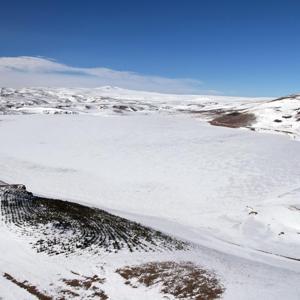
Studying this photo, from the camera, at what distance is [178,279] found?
1394cm

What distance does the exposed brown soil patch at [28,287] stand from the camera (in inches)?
492

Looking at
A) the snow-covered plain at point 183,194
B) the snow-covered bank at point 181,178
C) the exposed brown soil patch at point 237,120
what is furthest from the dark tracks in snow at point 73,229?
the exposed brown soil patch at point 237,120

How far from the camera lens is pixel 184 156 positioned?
4594 cm

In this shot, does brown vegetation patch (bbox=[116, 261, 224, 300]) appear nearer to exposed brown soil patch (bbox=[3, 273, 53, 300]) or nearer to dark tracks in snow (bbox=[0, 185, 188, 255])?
dark tracks in snow (bbox=[0, 185, 188, 255])

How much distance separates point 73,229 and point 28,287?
18.6 ft

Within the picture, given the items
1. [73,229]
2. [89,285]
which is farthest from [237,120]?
[89,285]

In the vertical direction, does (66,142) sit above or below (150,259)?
above

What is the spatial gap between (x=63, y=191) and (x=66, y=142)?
23.9m

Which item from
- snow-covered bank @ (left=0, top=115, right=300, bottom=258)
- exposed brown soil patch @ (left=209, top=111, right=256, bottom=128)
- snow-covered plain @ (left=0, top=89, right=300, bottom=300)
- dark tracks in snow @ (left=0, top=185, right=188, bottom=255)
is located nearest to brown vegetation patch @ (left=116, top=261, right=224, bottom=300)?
snow-covered plain @ (left=0, top=89, right=300, bottom=300)

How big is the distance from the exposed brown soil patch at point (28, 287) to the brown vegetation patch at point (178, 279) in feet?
9.49

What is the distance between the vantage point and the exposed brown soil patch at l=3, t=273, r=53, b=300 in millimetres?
12500

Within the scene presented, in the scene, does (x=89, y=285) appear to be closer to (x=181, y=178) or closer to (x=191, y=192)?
(x=191, y=192)

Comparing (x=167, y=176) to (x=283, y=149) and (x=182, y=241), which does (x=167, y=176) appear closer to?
(x=182, y=241)

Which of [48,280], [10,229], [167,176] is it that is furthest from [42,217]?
[167,176]
